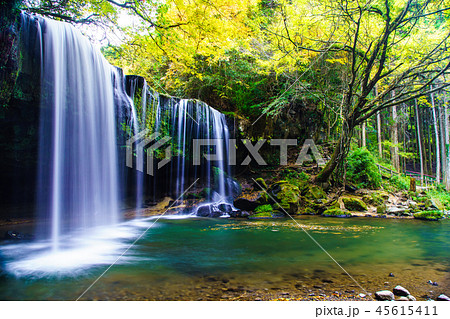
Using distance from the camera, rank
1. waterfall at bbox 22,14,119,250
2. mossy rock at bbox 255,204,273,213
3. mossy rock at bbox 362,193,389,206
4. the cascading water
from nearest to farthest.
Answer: the cascading water
waterfall at bbox 22,14,119,250
mossy rock at bbox 255,204,273,213
mossy rock at bbox 362,193,389,206

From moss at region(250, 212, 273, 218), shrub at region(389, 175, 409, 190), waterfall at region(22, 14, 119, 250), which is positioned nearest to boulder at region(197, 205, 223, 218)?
moss at region(250, 212, 273, 218)

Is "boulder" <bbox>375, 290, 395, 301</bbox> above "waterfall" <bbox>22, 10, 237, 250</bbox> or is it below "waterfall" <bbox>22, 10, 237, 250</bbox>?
below

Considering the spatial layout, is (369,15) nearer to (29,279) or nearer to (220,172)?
(220,172)

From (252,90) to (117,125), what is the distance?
8.35m

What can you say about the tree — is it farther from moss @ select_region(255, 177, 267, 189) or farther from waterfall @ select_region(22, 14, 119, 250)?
waterfall @ select_region(22, 14, 119, 250)

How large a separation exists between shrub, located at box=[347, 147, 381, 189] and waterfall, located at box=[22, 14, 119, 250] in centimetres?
1093

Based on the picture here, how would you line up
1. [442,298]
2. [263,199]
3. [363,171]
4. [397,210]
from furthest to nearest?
[363,171] < [263,199] < [397,210] < [442,298]

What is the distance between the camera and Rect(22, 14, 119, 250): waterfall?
5281 millimetres

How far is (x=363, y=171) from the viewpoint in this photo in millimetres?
11430

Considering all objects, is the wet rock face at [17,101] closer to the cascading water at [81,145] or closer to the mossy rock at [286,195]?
the cascading water at [81,145]

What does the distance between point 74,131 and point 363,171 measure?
12.2 meters

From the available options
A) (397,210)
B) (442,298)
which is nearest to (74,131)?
(442,298)

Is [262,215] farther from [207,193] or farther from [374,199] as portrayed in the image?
[374,199]

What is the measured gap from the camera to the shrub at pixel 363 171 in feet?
36.8
